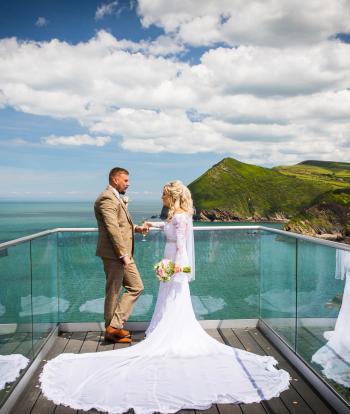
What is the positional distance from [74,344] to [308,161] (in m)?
196

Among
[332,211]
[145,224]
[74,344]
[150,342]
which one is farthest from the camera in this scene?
[332,211]

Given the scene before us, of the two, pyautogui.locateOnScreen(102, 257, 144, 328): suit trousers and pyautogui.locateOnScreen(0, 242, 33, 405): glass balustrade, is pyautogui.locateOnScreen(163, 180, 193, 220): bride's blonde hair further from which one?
pyautogui.locateOnScreen(0, 242, 33, 405): glass balustrade

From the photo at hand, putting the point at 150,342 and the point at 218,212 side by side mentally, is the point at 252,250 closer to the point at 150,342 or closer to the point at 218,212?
the point at 150,342

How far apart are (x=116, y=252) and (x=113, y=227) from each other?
0.29 meters

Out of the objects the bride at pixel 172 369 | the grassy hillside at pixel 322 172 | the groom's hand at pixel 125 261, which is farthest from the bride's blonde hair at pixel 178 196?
the grassy hillside at pixel 322 172

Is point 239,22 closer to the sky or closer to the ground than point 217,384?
closer to the sky

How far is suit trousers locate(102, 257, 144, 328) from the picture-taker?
16.2 feet

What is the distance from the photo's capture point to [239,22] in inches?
308

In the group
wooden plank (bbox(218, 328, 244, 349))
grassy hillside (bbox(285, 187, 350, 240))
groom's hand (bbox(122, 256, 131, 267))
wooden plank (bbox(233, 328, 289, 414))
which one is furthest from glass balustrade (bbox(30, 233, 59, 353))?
grassy hillside (bbox(285, 187, 350, 240))

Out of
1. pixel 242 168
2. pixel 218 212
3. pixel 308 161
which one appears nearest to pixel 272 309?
pixel 218 212

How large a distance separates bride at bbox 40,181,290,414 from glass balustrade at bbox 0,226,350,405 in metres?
0.42

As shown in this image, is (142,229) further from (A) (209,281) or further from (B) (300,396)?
(B) (300,396)

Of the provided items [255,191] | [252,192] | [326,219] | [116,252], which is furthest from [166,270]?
[255,191]

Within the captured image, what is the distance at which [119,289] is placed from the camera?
5.02m
